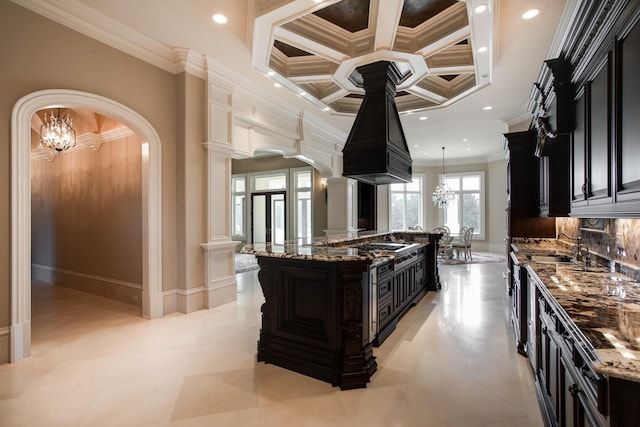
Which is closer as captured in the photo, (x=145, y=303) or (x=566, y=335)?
(x=566, y=335)

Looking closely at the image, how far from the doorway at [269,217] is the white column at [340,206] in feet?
7.00

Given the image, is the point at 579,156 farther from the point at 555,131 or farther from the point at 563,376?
A: the point at 563,376

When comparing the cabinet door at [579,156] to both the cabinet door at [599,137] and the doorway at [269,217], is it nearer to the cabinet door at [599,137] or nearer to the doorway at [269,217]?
the cabinet door at [599,137]

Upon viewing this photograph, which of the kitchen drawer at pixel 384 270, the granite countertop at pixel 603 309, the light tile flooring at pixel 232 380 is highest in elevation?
the granite countertop at pixel 603 309

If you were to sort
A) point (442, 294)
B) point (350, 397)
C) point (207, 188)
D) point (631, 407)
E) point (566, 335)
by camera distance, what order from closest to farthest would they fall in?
point (631, 407) < point (566, 335) < point (350, 397) < point (207, 188) < point (442, 294)

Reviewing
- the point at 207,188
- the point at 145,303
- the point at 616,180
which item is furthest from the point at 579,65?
the point at 145,303

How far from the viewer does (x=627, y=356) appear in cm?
95

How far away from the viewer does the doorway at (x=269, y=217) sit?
1009 centimetres

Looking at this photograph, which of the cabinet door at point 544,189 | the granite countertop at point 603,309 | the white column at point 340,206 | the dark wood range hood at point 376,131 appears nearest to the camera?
the granite countertop at point 603,309

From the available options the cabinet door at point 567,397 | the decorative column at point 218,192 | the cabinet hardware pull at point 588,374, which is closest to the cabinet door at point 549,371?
the cabinet door at point 567,397

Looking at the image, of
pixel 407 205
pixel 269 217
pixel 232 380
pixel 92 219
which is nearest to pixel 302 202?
pixel 269 217

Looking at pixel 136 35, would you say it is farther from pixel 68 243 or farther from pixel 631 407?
pixel 631 407

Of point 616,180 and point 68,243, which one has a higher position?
point 616,180

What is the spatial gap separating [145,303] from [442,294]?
181 inches
